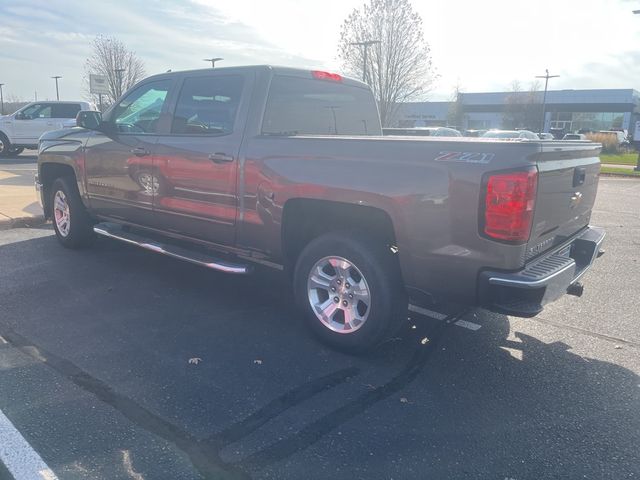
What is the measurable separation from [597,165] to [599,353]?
146 centimetres

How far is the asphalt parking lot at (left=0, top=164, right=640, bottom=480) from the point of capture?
9.07ft

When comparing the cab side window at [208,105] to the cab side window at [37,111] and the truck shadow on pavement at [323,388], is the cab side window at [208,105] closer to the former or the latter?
the truck shadow on pavement at [323,388]

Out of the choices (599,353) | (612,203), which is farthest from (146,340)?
(612,203)

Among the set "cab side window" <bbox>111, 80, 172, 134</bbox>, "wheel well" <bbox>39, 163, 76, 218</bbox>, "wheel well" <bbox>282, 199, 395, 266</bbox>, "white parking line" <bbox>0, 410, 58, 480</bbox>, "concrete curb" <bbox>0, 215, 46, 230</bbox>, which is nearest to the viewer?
"white parking line" <bbox>0, 410, 58, 480</bbox>

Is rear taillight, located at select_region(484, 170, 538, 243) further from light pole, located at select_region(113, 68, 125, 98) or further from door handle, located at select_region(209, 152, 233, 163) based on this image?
light pole, located at select_region(113, 68, 125, 98)

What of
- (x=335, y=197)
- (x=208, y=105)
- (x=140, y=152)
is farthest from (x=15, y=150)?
(x=335, y=197)

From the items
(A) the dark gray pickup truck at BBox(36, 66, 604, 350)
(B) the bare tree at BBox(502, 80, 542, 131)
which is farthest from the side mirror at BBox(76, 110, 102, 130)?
(B) the bare tree at BBox(502, 80, 542, 131)

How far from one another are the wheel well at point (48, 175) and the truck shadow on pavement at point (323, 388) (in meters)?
1.93

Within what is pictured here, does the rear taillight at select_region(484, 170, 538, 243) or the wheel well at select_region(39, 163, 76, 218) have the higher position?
the rear taillight at select_region(484, 170, 538, 243)

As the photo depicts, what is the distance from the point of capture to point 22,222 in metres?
8.20

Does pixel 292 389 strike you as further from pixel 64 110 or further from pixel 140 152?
pixel 64 110

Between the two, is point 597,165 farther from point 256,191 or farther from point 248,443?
point 248,443

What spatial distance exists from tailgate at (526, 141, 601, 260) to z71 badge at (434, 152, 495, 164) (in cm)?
30

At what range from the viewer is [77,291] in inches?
207
